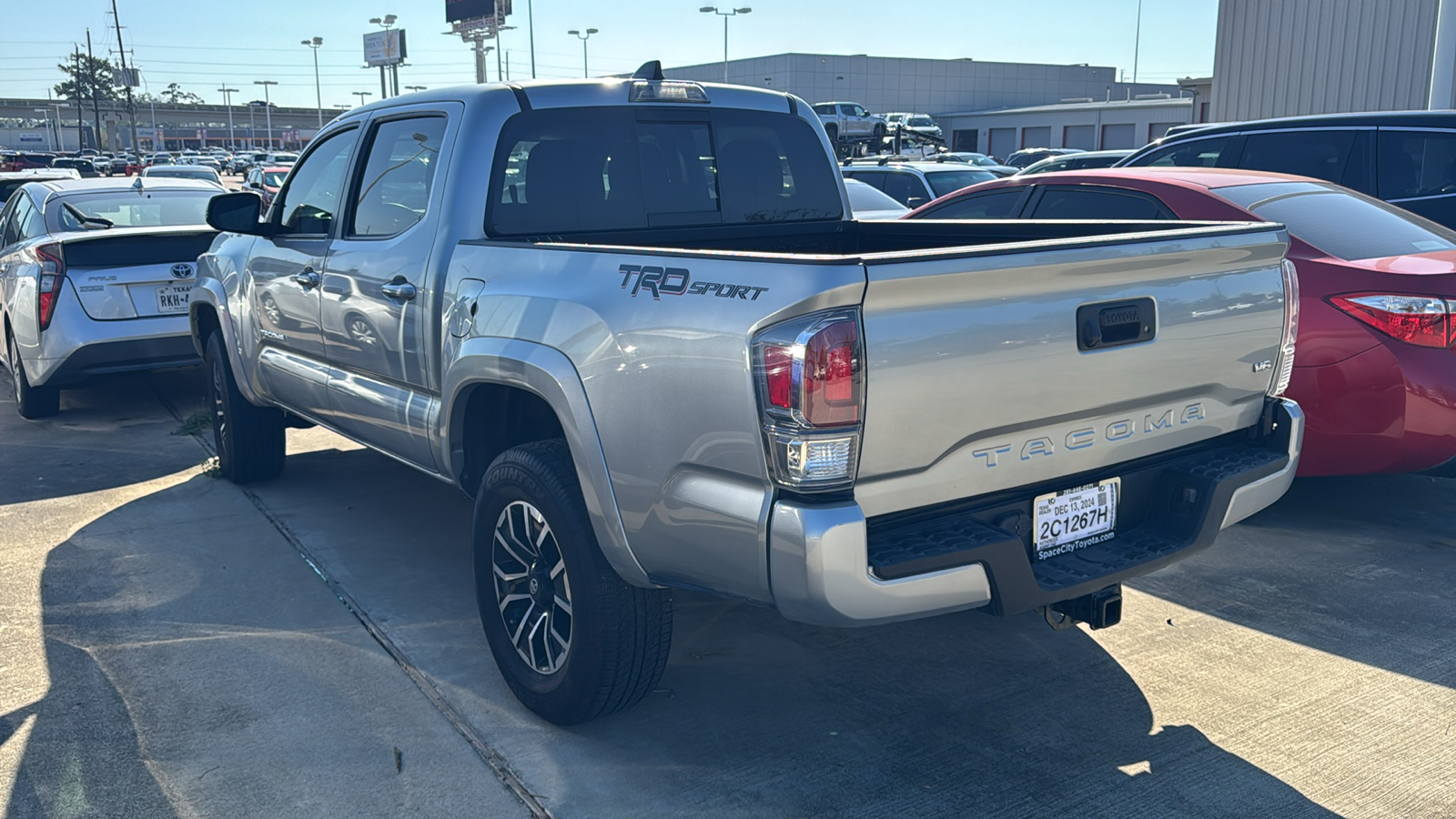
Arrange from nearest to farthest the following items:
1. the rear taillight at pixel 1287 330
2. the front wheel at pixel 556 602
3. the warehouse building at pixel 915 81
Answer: the front wheel at pixel 556 602
the rear taillight at pixel 1287 330
the warehouse building at pixel 915 81

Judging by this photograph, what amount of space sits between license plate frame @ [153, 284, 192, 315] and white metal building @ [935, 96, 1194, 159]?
55.5 meters

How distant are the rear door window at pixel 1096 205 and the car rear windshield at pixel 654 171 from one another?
176cm

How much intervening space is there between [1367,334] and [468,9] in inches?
2730

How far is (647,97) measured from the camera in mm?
4492

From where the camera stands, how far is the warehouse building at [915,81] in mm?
84062

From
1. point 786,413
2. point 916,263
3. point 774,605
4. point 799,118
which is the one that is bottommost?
point 774,605

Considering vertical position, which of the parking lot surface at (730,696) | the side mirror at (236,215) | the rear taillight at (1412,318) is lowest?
the parking lot surface at (730,696)

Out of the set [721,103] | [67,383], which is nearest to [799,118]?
[721,103]

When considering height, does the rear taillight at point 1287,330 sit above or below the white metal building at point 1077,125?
below

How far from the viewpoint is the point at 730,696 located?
153 inches

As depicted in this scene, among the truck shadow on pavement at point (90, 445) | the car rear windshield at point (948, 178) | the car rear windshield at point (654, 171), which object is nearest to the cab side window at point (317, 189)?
the car rear windshield at point (654, 171)

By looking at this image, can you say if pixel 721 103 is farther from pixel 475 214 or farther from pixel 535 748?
pixel 535 748

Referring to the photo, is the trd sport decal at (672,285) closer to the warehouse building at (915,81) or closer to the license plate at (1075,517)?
the license plate at (1075,517)

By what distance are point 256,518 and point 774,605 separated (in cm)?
384
